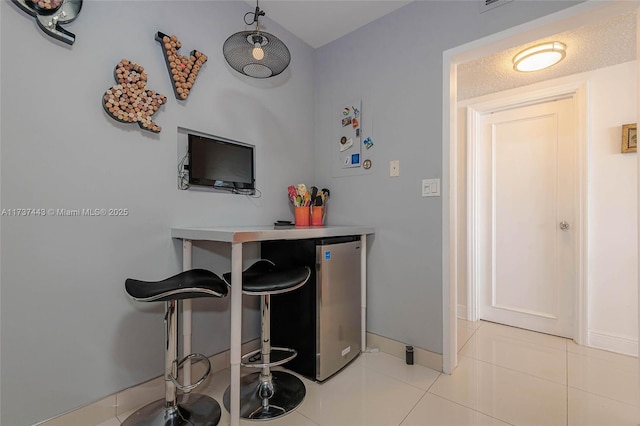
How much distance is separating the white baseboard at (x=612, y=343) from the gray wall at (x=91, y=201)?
2726 mm

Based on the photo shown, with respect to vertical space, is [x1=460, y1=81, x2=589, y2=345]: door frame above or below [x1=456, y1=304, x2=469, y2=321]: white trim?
above

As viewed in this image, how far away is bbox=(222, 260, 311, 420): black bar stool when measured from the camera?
1.31 m

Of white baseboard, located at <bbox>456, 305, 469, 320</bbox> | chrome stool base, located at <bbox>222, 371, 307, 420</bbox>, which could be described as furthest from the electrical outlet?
white baseboard, located at <bbox>456, 305, 469, 320</bbox>

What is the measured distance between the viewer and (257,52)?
1.46 meters

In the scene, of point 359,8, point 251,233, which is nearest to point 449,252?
point 251,233

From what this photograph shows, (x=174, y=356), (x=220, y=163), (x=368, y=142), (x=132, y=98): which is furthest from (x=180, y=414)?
(x=368, y=142)

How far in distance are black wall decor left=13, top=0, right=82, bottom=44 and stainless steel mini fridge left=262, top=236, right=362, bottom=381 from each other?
146 cm

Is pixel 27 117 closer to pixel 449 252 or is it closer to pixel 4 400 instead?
pixel 4 400

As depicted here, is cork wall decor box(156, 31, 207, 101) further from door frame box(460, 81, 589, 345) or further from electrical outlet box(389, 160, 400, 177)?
door frame box(460, 81, 589, 345)

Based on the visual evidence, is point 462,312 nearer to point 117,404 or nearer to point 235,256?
point 235,256

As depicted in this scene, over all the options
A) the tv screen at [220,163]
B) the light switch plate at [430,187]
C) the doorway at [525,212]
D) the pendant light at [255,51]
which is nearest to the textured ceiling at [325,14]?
the pendant light at [255,51]

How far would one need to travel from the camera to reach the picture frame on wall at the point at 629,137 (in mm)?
2000

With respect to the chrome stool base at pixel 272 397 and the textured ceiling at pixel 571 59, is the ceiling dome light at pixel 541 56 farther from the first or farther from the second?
the chrome stool base at pixel 272 397

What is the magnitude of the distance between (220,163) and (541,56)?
2.30 meters
